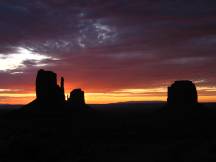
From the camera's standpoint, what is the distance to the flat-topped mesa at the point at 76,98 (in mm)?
146625

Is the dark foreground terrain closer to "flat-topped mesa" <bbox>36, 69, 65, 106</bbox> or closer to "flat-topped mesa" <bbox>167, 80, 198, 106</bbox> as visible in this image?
"flat-topped mesa" <bbox>36, 69, 65, 106</bbox>

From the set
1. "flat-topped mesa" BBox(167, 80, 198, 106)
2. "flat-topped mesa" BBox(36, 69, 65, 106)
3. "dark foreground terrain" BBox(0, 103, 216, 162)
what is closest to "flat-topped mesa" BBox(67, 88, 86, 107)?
"flat-topped mesa" BBox(36, 69, 65, 106)

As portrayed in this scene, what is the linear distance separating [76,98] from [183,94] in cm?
4605

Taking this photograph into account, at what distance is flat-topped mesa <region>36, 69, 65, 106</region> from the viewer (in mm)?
111875

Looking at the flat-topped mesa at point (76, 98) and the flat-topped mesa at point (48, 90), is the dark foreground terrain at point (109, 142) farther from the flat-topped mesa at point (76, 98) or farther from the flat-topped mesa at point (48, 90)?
the flat-topped mesa at point (76, 98)

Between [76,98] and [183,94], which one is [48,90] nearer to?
[76,98]

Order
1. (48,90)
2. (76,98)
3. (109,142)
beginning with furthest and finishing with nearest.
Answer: (76,98) → (48,90) → (109,142)

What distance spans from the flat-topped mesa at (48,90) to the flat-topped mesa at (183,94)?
44772 mm

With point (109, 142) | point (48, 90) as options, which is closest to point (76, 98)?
point (48, 90)

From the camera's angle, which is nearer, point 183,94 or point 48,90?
point 48,90

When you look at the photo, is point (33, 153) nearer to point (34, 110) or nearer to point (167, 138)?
point (167, 138)

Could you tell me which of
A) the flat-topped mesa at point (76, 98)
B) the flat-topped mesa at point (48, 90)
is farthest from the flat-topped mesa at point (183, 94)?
the flat-topped mesa at point (48, 90)

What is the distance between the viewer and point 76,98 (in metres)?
150

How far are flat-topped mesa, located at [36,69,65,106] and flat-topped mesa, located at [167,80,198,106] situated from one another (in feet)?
147
